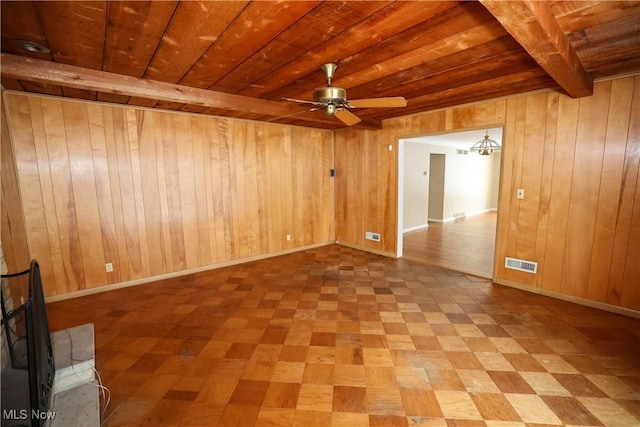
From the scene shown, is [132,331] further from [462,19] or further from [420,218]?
[420,218]

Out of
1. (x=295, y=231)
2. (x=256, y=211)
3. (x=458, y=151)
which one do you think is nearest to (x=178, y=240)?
(x=256, y=211)

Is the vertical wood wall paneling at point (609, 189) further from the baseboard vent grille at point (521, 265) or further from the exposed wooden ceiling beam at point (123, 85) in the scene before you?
the exposed wooden ceiling beam at point (123, 85)

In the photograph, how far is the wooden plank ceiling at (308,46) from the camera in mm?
1562

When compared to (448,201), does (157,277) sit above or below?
below

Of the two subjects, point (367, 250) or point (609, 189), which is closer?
point (609, 189)

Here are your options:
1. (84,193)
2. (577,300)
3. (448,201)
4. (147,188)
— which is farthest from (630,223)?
(84,193)

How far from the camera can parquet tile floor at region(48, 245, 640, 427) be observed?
1674 millimetres

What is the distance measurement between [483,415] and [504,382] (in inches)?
15.1

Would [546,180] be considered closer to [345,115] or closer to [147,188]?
[345,115]

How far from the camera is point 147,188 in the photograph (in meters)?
3.68

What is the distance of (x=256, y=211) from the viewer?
4645mm

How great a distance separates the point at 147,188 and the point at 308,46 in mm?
2895

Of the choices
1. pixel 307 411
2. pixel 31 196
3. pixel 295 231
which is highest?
pixel 31 196

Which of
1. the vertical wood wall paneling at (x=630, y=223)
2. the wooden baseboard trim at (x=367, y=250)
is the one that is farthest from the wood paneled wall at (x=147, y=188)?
the vertical wood wall paneling at (x=630, y=223)
